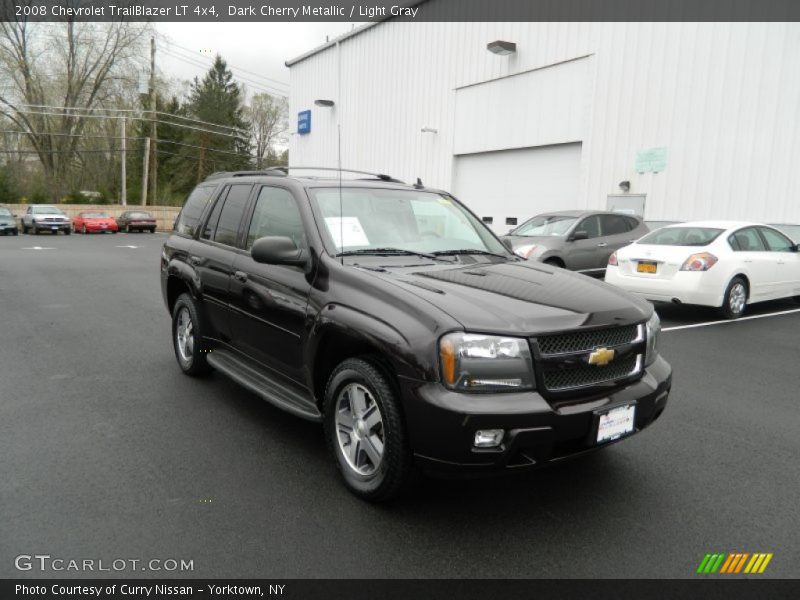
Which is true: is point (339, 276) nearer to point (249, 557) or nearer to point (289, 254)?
point (289, 254)

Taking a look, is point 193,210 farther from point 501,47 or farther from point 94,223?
point 94,223

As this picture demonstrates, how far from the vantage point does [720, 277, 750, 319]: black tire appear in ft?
29.1

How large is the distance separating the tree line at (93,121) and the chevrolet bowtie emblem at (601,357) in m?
47.7

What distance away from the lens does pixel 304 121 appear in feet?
91.9

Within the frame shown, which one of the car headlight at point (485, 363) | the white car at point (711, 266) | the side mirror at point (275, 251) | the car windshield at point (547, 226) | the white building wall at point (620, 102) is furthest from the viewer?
the white building wall at point (620, 102)

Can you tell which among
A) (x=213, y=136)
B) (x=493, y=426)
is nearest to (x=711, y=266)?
(x=493, y=426)

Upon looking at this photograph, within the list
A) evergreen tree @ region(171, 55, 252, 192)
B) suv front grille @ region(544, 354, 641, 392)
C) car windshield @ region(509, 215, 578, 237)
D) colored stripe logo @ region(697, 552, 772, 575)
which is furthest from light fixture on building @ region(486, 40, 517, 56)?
evergreen tree @ region(171, 55, 252, 192)

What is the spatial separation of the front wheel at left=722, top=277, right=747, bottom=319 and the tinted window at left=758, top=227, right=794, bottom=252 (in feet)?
3.88

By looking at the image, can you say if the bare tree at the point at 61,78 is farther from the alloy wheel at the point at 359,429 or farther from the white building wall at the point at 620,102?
the alloy wheel at the point at 359,429

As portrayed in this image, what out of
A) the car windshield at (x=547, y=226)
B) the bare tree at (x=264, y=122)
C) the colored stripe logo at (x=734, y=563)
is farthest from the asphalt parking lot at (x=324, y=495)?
the bare tree at (x=264, y=122)

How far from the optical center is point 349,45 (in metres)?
24.3

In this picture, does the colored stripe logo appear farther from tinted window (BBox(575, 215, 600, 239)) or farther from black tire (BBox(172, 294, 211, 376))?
tinted window (BBox(575, 215, 600, 239))

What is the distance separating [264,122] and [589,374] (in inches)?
2453

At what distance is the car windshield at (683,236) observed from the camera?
364 inches
